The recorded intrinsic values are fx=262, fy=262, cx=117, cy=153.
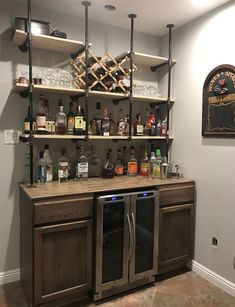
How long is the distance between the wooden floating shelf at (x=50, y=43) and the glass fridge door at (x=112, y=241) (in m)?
1.29

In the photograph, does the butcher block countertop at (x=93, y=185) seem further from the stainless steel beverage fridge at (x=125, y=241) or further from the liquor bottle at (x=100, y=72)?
the liquor bottle at (x=100, y=72)

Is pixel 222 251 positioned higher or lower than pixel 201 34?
lower

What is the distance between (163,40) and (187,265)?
7.70 feet

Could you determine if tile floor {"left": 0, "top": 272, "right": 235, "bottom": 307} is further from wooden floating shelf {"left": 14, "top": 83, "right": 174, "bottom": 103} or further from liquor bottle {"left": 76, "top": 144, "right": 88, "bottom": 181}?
wooden floating shelf {"left": 14, "top": 83, "right": 174, "bottom": 103}

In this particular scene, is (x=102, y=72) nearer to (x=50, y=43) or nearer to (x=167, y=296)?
(x=50, y=43)

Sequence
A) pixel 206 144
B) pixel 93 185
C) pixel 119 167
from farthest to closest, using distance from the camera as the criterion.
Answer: pixel 119 167 < pixel 206 144 < pixel 93 185

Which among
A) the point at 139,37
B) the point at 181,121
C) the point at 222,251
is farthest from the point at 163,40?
the point at 222,251

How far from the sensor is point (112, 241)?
81.0 inches

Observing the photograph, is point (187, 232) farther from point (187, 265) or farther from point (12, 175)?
point (12, 175)

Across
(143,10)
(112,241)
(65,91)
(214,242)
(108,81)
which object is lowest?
(214,242)

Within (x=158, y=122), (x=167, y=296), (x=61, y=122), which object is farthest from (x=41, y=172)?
(x=167, y=296)

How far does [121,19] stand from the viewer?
8.11 feet

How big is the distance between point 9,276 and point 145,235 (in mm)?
1229

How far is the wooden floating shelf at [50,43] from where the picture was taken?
2.04m
